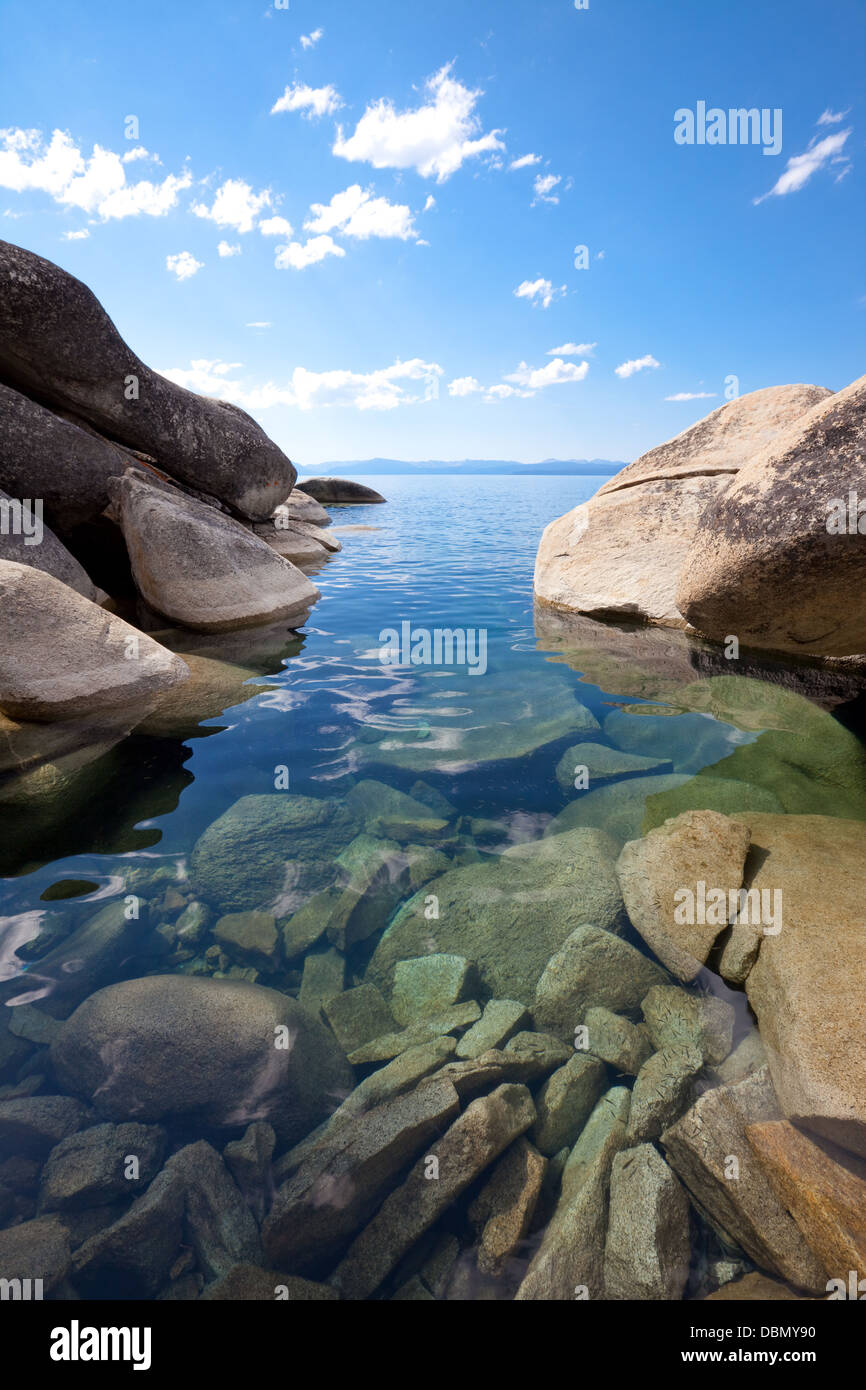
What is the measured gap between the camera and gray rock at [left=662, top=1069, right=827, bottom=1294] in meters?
2.15

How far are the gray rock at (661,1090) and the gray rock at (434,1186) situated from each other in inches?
18.7

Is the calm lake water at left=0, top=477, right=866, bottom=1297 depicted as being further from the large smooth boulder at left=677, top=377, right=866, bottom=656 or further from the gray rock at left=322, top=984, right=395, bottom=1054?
the large smooth boulder at left=677, top=377, right=866, bottom=656

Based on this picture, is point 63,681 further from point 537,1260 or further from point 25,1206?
point 537,1260

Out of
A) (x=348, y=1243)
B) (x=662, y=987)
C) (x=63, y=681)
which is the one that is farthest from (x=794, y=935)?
(x=63, y=681)

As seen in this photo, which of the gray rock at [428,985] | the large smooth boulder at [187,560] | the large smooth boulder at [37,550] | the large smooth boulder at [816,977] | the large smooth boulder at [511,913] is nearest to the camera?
the large smooth boulder at [816,977]

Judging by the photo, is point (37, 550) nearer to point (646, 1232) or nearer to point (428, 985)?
point (428, 985)

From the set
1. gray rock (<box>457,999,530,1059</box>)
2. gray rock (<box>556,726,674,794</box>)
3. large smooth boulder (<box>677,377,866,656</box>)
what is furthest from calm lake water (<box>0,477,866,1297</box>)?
large smooth boulder (<box>677,377,866,656</box>)

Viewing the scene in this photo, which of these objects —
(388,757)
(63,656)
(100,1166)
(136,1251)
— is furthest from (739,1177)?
(63,656)

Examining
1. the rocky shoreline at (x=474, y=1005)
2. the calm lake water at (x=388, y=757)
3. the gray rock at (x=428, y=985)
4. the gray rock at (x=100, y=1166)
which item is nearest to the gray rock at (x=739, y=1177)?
the rocky shoreline at (x=474, y=1005)

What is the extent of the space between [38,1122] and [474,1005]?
7.04 ft

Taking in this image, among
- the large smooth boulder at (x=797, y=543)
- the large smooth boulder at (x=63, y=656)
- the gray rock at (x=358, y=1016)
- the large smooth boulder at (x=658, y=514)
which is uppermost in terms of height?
the large smooth boulder at (x=658, y=514)

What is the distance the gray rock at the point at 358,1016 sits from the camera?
323cm

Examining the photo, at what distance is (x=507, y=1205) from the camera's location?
245 centimetres

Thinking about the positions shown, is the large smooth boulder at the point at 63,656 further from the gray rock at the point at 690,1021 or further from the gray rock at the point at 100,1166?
the gray rock at the point at 690,1021
